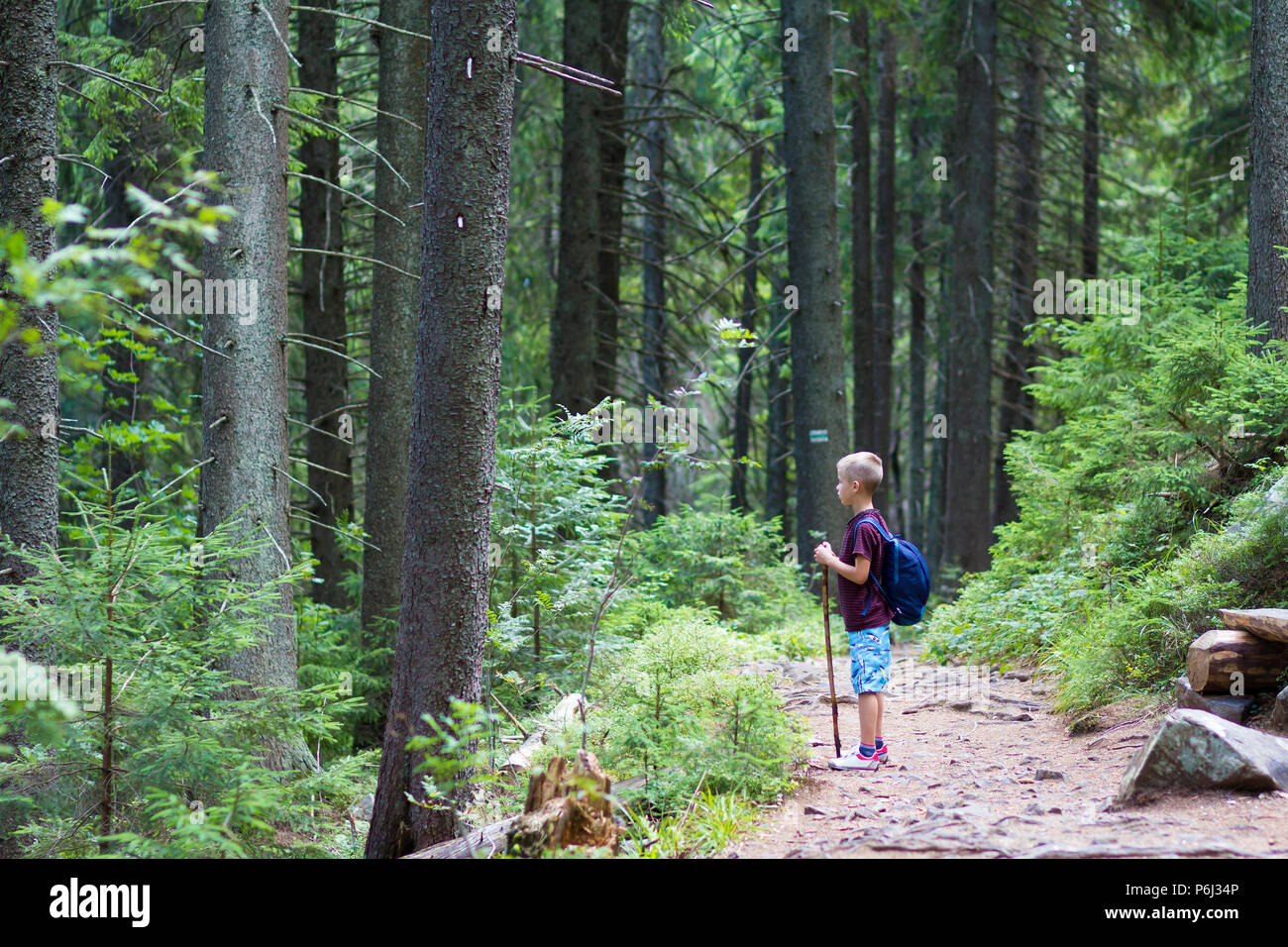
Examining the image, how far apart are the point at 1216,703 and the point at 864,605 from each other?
210 centimetres

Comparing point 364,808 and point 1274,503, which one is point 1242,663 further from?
point 364,808

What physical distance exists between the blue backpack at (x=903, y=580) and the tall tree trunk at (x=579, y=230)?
8006mm

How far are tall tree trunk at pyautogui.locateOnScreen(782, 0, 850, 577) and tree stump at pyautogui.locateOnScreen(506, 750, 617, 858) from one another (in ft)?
28.2

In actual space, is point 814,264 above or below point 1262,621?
above

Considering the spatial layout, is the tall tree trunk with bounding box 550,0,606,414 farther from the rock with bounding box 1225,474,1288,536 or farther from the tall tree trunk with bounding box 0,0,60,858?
the rock with bounding box 1225,474,1288,536

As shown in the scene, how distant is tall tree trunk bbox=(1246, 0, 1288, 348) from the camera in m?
8.60

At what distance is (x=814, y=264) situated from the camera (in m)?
12.9

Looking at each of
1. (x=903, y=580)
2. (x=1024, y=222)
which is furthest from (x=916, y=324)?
(x=903, y=580)

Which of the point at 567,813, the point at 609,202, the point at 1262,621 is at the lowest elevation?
the point at 567,813

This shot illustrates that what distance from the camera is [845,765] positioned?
234 inches

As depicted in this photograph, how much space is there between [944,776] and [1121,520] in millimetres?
3747

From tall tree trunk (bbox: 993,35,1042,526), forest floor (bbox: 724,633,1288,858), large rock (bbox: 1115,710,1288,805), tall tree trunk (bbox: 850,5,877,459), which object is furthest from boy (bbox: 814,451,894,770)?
tall tree trunk (bbox: 850,5,877,459)
